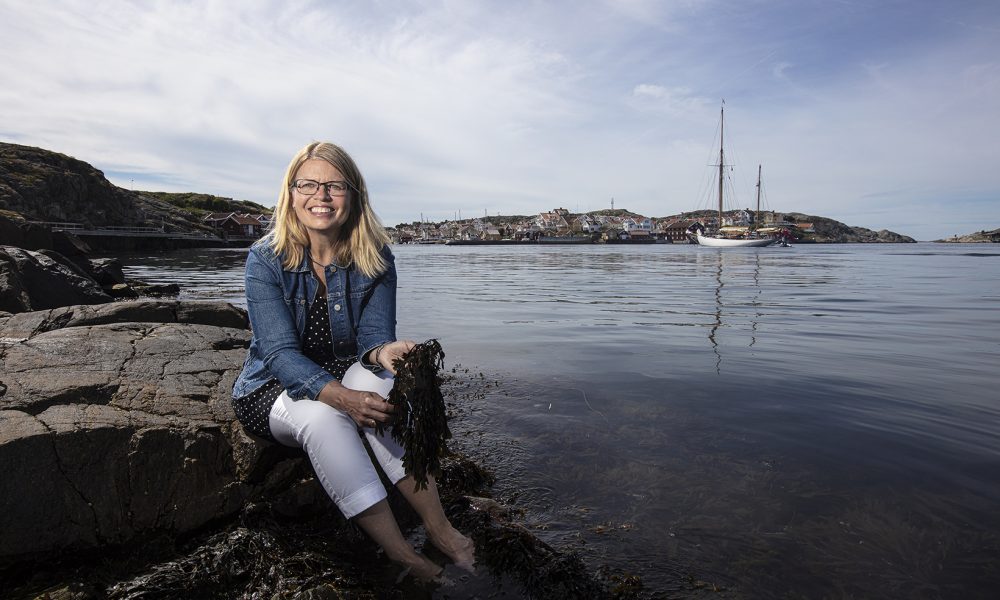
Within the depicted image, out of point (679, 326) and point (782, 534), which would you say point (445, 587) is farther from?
point (679, 326)

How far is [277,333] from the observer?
3492 mm

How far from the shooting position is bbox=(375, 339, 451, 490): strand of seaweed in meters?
3.21

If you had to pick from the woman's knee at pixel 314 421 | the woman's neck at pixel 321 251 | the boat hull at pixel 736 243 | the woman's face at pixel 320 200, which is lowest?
the woman's knee at pixel 314 421

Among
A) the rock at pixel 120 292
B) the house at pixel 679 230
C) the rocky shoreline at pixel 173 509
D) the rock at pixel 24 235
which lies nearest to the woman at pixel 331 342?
the rocky shoreline at pixel 173 509

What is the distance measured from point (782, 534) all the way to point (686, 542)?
2.17 ft

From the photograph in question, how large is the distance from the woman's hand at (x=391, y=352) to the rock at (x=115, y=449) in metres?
0.97

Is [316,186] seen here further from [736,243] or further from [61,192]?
[736,243]

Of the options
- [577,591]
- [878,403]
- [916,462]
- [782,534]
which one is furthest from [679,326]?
[577,591]

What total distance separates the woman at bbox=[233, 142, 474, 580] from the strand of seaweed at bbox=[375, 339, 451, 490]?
0.31ft

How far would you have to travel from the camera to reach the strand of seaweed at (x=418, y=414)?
321cm

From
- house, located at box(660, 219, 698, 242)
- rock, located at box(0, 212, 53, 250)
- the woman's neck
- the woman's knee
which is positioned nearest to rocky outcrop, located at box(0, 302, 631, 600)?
the woman's knee

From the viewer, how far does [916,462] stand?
186 inches

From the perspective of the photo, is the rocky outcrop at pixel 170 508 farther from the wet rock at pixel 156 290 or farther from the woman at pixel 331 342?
the wet rock at pixel 156 290

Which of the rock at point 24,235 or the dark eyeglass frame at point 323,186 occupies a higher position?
the rock at point 24,235
